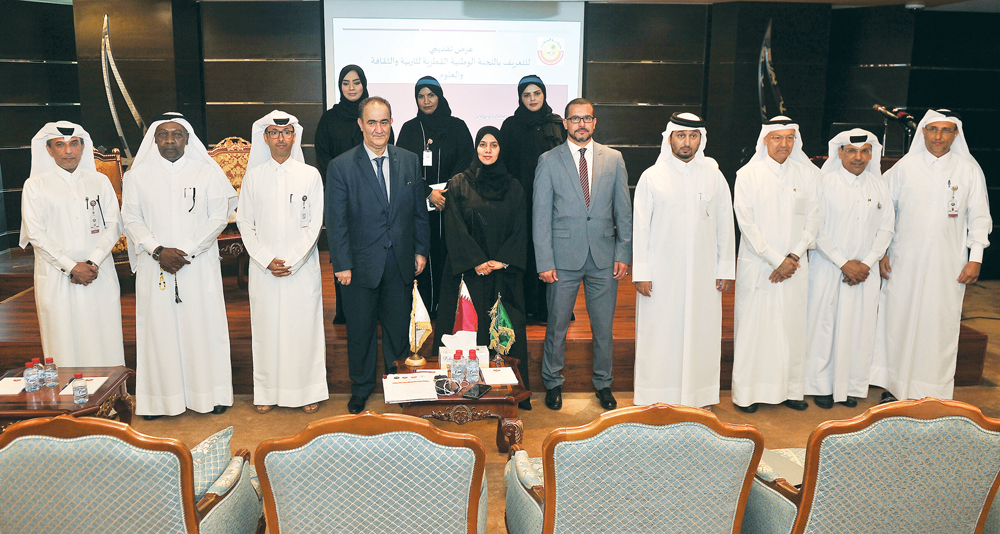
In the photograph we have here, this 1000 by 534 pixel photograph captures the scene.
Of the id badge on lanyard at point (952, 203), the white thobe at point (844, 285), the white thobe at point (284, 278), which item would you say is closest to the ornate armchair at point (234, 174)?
the white thobe at point (284, 278)

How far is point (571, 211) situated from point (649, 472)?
2343 mm

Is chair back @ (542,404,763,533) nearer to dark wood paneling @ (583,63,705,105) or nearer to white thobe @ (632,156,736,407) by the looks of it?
white thobe @ (632,156,736,407)

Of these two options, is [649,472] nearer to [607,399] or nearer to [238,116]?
[607,399]

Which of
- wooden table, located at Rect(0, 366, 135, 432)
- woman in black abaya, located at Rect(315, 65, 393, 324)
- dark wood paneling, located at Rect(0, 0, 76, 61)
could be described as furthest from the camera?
dark wood paneling, located at Rect(0, 0, 76, 61)

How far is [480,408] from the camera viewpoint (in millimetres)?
3408

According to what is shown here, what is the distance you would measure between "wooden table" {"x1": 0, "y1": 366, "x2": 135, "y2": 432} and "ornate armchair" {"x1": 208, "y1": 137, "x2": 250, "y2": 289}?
8.03 ft

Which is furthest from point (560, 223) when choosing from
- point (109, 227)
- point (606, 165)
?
point (109, 227)

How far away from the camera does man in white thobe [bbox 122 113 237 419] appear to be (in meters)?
4.16

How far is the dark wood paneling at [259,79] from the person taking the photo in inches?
310

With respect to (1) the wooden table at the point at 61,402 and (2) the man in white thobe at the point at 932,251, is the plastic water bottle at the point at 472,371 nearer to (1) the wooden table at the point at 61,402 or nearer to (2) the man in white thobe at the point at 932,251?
(1) the wooden table at the point at 61,402

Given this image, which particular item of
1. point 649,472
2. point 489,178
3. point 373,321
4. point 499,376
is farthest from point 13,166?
point 649,472

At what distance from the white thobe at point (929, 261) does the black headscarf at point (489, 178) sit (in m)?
2.43

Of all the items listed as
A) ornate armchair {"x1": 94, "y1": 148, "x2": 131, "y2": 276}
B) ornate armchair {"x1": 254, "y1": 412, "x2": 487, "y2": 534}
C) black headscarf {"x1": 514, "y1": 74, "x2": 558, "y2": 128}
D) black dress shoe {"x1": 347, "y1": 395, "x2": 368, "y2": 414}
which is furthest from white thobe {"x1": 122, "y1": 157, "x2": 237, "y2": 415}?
ornate armchair {"x1": 254, "y1": 412, "x2": 487, "y2": 534}

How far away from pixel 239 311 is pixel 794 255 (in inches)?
156
